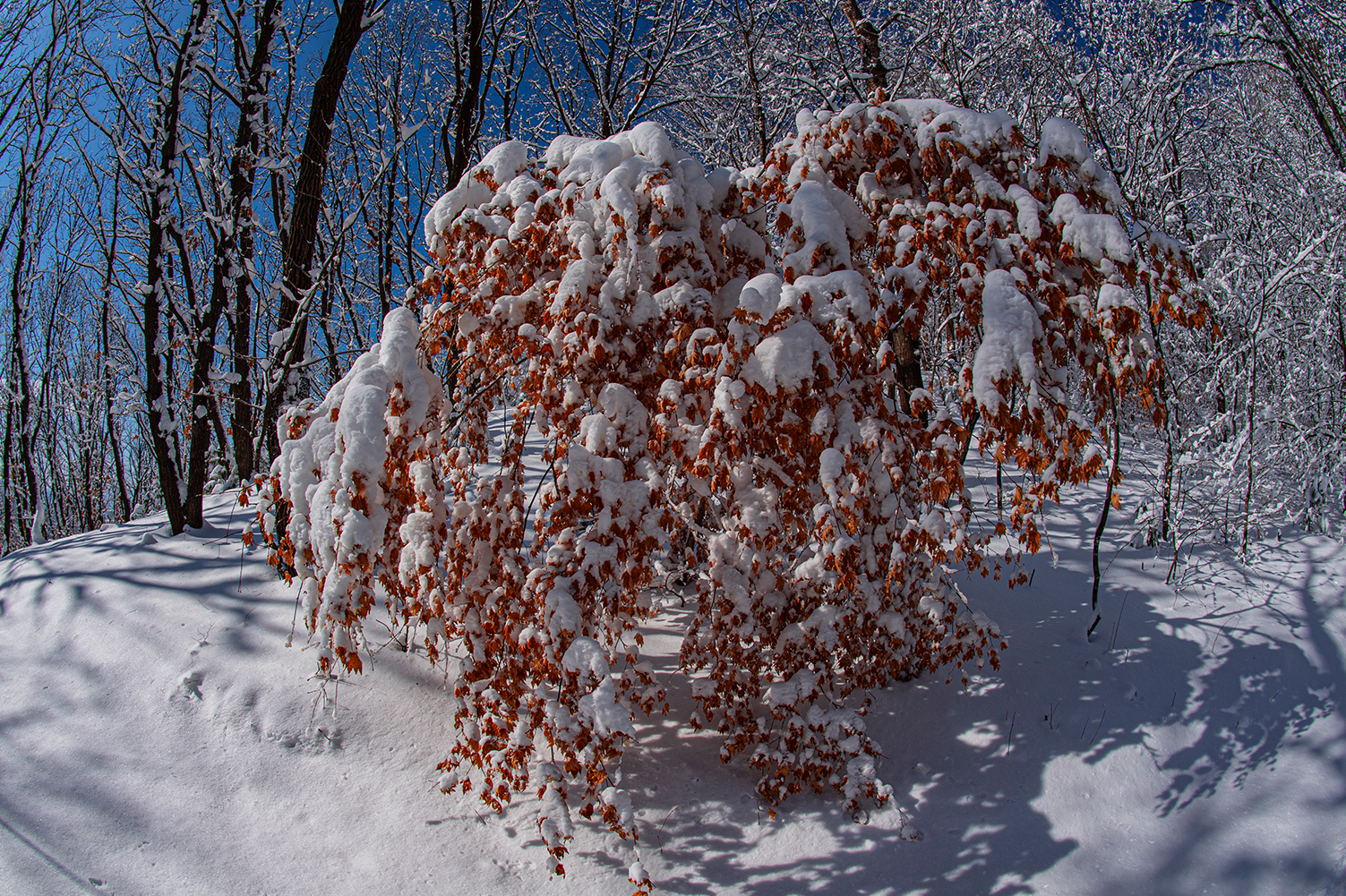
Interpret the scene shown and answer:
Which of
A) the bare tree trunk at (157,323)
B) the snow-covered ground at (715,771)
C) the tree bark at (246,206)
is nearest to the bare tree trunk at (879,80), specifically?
the snow-covered ground at (715,771)

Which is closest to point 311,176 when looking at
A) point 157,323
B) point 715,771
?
point 157,323

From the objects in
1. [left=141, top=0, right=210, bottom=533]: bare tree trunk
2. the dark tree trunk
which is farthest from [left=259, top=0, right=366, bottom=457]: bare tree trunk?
[left=141, top=0, right=210, bottom=533]: bare tree trunk

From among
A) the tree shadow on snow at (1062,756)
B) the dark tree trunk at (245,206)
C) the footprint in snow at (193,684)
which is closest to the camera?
the tree shadow on snow at (1062,756)

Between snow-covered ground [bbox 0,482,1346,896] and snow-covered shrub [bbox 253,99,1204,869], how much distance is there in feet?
0.88

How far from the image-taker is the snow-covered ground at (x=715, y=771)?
8.89ft

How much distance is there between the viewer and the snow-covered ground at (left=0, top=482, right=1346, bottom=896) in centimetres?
271

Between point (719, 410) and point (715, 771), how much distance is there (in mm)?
1848

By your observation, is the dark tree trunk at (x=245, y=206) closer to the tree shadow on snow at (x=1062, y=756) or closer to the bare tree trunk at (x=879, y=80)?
the tree shadow on snow at (x=1062, y=756)

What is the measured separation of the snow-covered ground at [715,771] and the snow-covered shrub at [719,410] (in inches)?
10.6

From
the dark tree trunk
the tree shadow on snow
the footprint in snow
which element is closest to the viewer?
the tree shadow on snow

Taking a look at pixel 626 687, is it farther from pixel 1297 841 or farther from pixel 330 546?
pixel 1297 841

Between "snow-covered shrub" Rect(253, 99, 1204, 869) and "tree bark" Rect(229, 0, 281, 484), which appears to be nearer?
"snow-covered shrub" Rect(253, 99, 1204, 869)

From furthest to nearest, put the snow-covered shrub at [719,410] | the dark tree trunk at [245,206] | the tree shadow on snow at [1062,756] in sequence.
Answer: the dark tree trunk at [245,206] → the tree shadow on snow at [1062,756] → the snow-covered shrub at [719,410]

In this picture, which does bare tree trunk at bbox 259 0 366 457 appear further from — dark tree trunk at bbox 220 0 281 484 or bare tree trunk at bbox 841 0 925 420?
bare tree trunk at bbox 841 0 925 420
